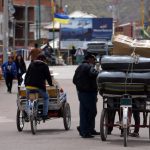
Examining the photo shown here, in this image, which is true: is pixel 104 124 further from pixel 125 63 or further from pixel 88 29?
pixel 88 29

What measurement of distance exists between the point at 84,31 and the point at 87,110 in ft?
240

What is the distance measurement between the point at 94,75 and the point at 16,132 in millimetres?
2526

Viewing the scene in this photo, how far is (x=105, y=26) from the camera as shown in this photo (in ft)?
294

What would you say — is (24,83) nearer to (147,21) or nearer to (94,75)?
(94,75)

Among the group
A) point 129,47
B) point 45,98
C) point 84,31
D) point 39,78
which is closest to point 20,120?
point 45,98

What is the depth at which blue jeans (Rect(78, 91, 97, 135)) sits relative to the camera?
50.1ft

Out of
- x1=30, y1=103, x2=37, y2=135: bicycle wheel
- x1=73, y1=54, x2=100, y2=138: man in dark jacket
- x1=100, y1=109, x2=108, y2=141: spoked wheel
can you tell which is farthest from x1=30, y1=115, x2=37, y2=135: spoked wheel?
x1=100, y1=109, x2=108, y2=141: spoked wheel

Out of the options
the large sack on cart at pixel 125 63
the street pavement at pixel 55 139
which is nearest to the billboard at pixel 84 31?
the street pavement at pixel 55 139

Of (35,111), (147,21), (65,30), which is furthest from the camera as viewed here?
(147,21)

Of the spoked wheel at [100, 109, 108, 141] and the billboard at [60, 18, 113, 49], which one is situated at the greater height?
the spoked wheel at [100, 109, 108, 141]

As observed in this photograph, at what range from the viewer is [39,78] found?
16266mm

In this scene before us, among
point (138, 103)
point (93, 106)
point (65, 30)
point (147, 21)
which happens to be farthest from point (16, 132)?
point (147, 21)

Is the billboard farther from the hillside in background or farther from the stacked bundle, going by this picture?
the stacked bundle

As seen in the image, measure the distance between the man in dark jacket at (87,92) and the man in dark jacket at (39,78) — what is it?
110 centimetres
